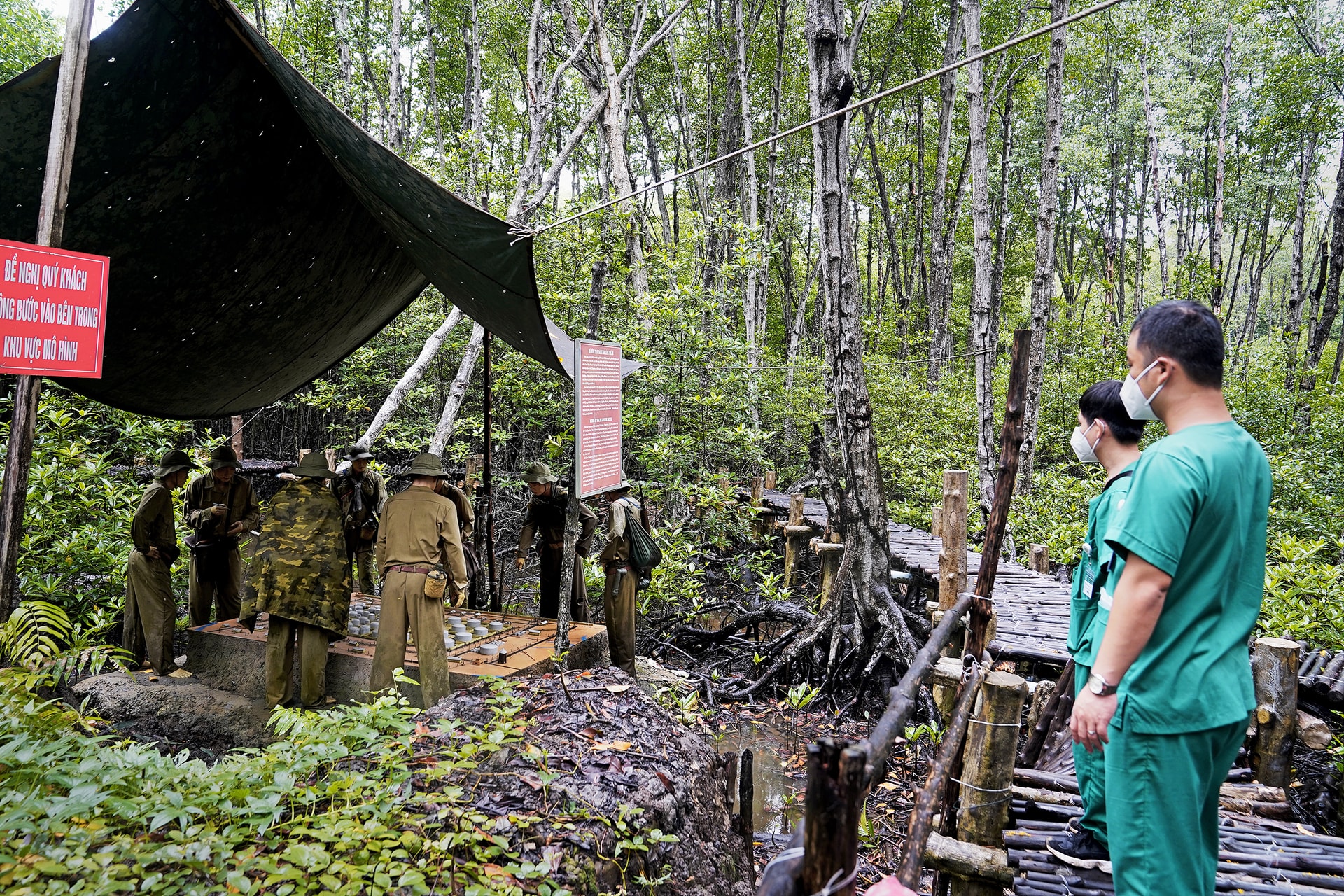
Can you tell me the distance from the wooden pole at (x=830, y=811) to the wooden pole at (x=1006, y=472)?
2877mm

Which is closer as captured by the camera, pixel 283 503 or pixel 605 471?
pixel 605 471

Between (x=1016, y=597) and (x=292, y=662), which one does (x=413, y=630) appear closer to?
(x=292, y=662)

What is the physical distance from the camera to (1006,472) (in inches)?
159

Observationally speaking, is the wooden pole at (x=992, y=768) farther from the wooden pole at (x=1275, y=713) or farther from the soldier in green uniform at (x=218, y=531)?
the soldier in green uniform at (x=218, y=531)

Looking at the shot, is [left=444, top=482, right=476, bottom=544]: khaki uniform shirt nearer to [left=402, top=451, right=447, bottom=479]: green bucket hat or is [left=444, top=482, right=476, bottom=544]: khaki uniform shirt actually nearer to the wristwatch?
[left=402, top=451, right=447, bottom=479]: green bucket hat

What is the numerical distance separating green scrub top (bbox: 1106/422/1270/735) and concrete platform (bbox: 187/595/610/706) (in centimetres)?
406

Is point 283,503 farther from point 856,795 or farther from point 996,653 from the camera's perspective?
point 996,653

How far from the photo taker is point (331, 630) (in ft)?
17.7

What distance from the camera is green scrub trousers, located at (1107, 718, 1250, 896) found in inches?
79.8

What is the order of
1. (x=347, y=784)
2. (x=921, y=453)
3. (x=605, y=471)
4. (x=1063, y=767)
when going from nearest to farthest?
(x=347, y=784)
(x=1063, y=767)
(x=605, y=471)
(x=921, y=453)

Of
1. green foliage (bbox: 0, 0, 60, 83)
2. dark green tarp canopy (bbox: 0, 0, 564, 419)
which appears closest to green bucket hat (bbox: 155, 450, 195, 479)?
dark green tarp canopy (bbox: 0, 0, 564, 419)

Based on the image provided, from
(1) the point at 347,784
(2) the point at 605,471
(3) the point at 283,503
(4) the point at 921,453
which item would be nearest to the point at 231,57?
(3) the point at 283,503

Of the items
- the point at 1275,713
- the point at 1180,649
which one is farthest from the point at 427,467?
the point at 1275,713

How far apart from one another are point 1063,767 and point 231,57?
6284 mm
